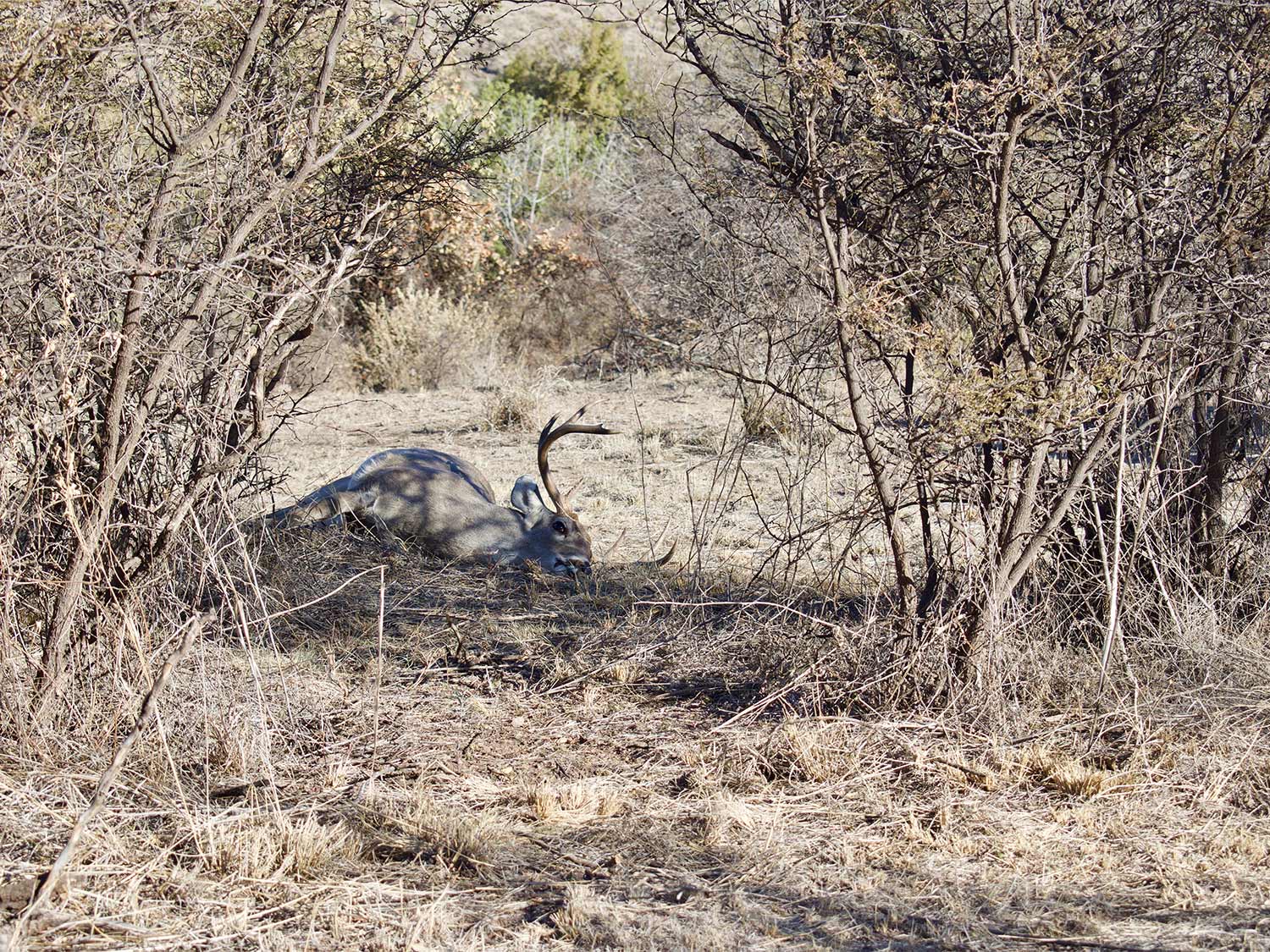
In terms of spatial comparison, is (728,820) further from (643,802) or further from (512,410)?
(512,410)

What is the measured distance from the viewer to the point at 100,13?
167 inches

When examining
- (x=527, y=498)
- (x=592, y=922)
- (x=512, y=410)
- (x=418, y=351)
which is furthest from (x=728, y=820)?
(x=418, y=351)

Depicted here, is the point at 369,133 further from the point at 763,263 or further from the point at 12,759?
the point at 763,263

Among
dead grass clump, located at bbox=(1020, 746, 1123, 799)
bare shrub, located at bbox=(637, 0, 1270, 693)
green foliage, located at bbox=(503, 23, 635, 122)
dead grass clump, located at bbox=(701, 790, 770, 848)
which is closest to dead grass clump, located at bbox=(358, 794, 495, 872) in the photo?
dead grass clump, located at bbox=(701, 790, 770, 848)

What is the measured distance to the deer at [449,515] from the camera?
814cm

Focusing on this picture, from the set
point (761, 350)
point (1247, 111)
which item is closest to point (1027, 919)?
point (1247, 111)

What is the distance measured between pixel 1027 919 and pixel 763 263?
6270 millimetres

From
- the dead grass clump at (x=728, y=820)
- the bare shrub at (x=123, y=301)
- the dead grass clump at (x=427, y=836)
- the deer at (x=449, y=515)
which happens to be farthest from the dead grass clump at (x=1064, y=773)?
the deer at (x=449, y=515)

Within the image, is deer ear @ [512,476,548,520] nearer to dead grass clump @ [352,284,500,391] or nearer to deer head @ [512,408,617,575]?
deer head @ [512,408,617,575]

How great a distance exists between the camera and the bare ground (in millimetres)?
3574

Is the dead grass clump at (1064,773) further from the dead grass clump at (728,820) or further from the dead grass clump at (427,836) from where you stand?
the dead grass clump at (427,836)

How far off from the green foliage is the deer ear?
21.3m

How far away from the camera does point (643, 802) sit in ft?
14.7

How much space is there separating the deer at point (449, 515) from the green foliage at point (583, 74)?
70.6 ft
